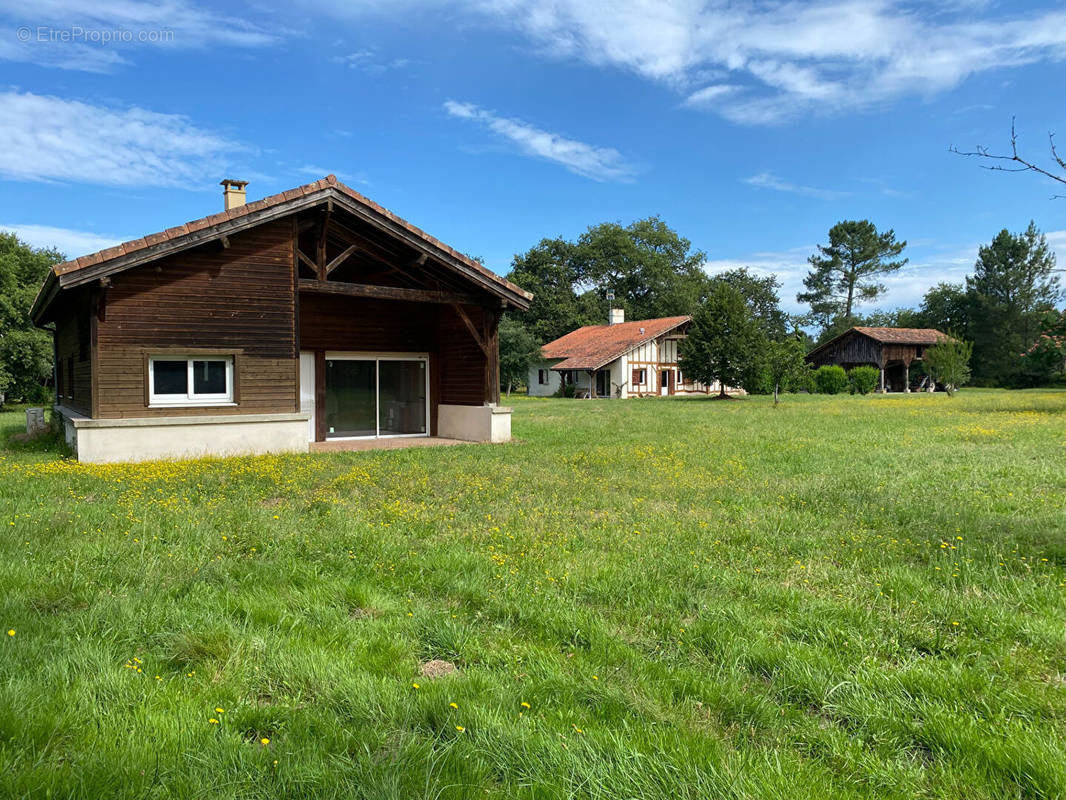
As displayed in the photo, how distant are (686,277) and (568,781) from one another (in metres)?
69.1

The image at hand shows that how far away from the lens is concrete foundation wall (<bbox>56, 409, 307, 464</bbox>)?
11141 mm

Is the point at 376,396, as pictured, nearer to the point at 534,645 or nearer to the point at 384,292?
the point at 384,292

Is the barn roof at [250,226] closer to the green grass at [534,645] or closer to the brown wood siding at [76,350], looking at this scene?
the brown wood siding at [76,350]

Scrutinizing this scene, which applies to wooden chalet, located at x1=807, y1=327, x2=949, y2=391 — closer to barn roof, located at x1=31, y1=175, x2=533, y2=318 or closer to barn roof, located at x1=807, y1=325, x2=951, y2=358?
barn roof, located at x1=807, y1=325, x2=951, y2=358

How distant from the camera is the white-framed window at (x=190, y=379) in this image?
11859mm

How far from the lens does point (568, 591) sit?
4598 millimetres

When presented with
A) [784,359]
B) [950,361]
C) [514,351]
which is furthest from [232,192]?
[950,361]

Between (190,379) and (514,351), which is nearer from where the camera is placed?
(190,379)

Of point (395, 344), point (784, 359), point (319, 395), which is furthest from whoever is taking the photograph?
point (784, 359)

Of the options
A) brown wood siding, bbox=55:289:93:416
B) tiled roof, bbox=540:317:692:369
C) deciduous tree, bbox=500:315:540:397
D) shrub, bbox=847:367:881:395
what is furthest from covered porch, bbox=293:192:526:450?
shrub, bbox=847:367:881:395

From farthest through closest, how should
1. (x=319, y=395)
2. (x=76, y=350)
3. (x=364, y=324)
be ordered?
(x=364, y=324)
(x=319, y=395)
(x=76, y=350)

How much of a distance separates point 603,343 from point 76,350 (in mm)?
36174

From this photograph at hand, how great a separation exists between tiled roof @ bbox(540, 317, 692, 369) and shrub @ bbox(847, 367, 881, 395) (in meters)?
14.4

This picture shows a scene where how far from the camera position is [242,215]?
1173 cm
